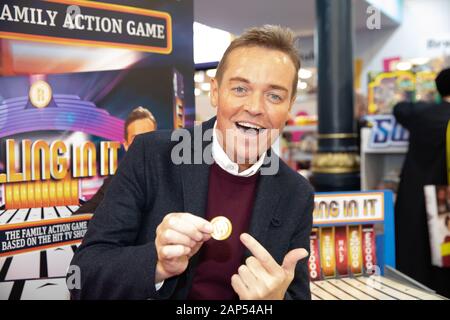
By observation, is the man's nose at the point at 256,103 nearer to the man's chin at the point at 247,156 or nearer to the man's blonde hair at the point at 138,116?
the man's chin at the point at 247,156

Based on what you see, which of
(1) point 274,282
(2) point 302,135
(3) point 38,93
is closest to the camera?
(1) point 274,282

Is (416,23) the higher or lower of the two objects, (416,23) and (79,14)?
the higher

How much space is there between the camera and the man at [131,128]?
1298mm

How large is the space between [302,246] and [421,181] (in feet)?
4.34

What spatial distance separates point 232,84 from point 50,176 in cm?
60

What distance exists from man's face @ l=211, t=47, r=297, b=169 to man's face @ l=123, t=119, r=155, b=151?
45 cm

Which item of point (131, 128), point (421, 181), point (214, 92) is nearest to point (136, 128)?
point (131, 128)

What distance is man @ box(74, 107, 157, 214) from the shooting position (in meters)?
1.30

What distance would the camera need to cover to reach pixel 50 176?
1.20m

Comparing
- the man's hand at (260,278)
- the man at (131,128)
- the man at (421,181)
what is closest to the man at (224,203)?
the man's hand at (260,278)

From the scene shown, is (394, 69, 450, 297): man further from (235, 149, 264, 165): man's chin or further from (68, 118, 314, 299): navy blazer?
(235, 149, 264, 165): man's chin
